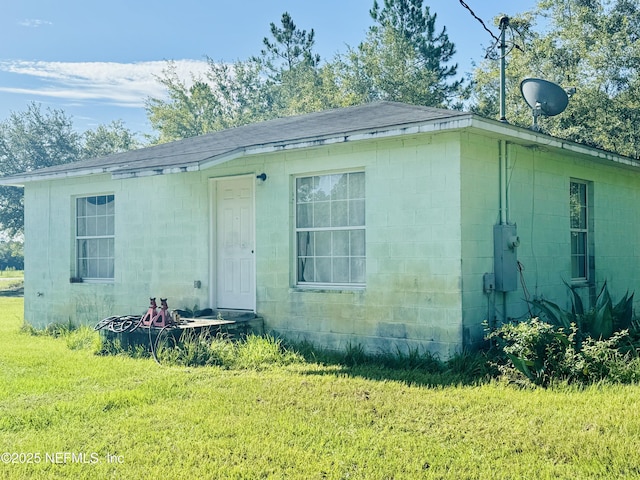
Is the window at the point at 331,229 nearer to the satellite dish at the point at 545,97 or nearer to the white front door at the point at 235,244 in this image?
the white front door at the point at 235,244

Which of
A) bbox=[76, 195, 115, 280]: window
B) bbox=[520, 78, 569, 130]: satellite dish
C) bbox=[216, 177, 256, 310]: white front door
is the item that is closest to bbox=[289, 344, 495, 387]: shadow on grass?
bbox=[216, 177, 256, 310]: white front door

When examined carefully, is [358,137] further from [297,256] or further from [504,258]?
[504,258]

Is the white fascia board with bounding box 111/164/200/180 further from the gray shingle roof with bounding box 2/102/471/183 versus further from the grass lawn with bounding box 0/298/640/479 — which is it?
the grass lawn with bounding box 0/298/640/479

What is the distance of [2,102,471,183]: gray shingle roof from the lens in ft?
28.0

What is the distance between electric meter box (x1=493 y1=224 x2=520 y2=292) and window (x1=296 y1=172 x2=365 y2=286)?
1.76 metres

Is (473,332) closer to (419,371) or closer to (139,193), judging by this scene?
(419,371)

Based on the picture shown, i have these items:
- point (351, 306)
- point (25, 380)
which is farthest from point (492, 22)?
point (25, 380)

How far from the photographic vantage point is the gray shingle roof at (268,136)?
8531 mm

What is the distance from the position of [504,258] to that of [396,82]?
73.1 ft

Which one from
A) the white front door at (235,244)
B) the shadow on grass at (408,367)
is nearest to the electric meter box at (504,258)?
the shadow on grass at (408,367)

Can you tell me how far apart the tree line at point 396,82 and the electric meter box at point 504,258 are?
12.7 ft

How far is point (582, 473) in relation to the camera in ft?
14.4

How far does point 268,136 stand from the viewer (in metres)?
10.6

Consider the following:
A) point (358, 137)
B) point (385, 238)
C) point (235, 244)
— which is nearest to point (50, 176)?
point (235, 244)
